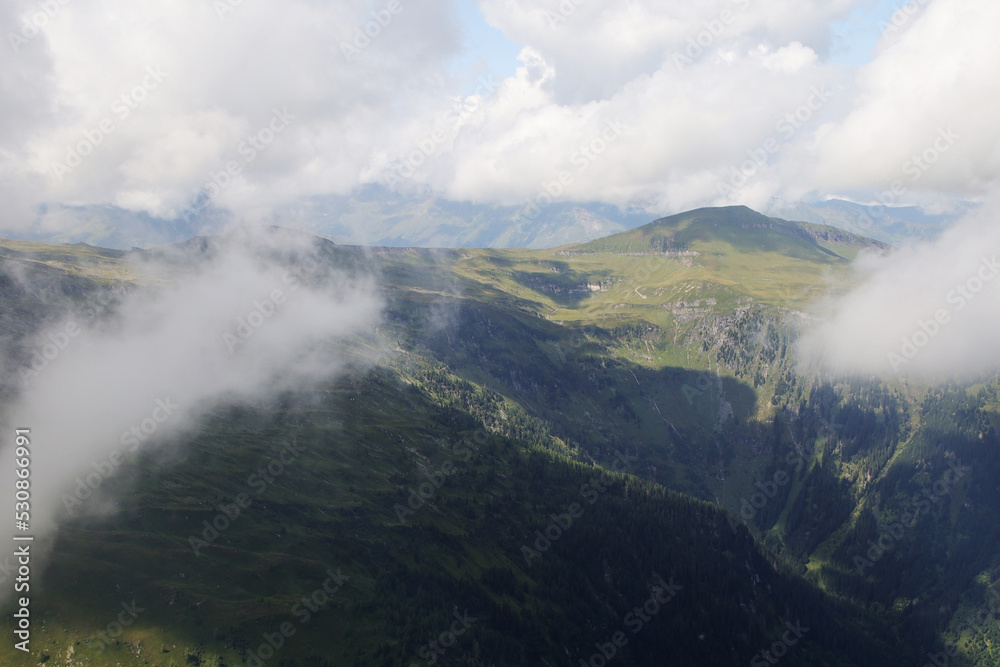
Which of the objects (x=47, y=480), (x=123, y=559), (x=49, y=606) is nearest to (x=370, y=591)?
(x=123, y=559)

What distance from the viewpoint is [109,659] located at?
381 ft

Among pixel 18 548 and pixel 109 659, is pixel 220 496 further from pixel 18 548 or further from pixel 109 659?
pixel 109 659

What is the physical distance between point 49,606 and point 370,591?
8056cm

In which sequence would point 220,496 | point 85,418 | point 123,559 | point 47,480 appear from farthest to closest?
point 85,418
point 220,496
point 47,480
point 123,559

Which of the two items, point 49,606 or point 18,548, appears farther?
point 18,548

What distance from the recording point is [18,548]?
131125 mm

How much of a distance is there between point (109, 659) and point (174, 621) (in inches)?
634

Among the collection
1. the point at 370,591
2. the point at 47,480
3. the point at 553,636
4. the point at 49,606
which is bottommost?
the point at 553,636

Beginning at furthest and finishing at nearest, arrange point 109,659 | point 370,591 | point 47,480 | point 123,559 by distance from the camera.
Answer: point 370,591 < point 47,480 < point 123,559 < point 109,659

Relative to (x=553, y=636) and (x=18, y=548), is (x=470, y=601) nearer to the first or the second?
(x=553, y=636)

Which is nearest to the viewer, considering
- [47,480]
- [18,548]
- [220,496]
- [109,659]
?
[109,659]

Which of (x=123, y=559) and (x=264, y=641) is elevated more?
(x=123, y=559)

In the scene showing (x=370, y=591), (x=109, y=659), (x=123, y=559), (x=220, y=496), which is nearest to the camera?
(x=109, y=659)

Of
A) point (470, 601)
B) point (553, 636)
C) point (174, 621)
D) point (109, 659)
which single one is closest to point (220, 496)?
point (174, 621)
